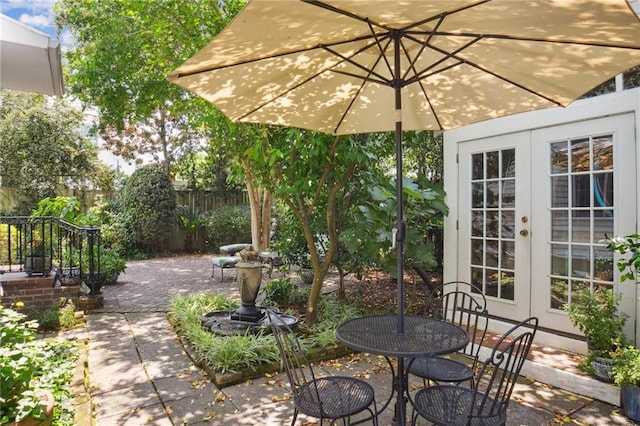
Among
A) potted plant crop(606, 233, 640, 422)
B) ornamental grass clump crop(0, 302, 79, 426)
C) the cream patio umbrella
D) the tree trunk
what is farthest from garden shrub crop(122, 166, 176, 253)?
potted plant crop(606, 233, 640, 422)

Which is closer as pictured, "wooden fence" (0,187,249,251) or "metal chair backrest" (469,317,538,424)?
"metal chair backrest" (469,317,538,424)

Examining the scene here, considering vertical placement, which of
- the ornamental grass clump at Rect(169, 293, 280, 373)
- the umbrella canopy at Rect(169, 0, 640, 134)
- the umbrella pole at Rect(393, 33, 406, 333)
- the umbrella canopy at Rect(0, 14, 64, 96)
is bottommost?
the ornamental grass clump at Rect(169, 293, 280, 373)

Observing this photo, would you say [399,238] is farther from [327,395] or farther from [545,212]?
[545,212]

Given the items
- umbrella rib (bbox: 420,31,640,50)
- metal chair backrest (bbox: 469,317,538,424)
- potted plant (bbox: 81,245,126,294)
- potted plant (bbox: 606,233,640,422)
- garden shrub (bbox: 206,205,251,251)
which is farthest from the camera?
garden shrub (bbox: 206,205,251,251)

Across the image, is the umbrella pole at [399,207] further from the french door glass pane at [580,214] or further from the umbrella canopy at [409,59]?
the french door glass pane at [580,214]

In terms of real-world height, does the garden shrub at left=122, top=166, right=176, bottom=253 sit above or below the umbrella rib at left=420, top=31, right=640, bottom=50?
below

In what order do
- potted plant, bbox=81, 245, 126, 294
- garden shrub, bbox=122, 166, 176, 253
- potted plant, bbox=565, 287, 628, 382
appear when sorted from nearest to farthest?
potted plant, bbox=565, 287, 628, 382 → potted plant, bbox=81, 245, 126, 294 → garden shrub, bbox=122, 166, 176, 253

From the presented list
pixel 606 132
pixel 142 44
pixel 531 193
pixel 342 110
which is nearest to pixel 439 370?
pixel 342 110

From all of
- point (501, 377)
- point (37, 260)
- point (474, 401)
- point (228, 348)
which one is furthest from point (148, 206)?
point (474, 401)

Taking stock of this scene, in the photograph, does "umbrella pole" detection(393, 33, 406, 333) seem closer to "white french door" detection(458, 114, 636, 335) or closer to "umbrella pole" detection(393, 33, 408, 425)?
"umbrella pole" detection(393, 33, 408, 425)

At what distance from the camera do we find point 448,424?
1.86 meters

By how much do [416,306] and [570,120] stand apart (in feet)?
9.93

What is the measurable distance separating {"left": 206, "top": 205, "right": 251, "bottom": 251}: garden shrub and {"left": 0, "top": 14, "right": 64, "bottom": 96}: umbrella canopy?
842 cm

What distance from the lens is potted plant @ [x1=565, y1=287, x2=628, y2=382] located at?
3.02 meters
